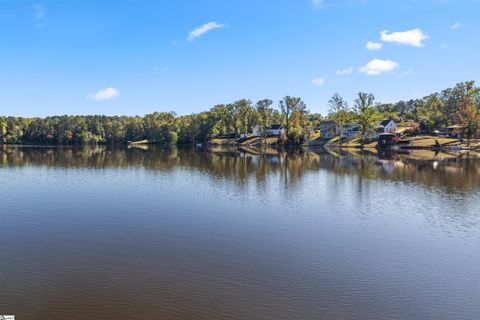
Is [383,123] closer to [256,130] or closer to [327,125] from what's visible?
[327,125]

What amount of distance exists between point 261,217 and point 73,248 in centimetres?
1390

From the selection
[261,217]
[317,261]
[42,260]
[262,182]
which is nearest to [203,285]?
[317,261]

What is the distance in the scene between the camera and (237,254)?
65.4 feet

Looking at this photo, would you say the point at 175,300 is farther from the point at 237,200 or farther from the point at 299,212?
the point at 237,200

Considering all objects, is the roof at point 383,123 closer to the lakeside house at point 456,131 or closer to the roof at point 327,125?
the roof at point 327,125

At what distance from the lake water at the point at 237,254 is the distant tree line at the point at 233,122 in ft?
355

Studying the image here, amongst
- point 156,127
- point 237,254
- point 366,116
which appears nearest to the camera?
point 237,254

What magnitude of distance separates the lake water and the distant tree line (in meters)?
108

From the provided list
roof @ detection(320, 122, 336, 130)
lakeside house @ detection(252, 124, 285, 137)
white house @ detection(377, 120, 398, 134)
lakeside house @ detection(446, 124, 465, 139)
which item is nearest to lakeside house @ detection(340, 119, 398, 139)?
white house @ detection(377, 120, 398, 134)

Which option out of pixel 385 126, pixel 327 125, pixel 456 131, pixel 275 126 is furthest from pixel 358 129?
pixel 275 126

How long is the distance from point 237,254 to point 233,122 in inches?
6191

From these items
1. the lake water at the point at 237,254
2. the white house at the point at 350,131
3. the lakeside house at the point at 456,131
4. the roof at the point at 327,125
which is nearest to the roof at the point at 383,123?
the white house at the point at 350,131

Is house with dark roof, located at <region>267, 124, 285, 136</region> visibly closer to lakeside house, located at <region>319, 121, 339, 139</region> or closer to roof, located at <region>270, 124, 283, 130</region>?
roof, located at <region>270, 124, 283, 130</region>

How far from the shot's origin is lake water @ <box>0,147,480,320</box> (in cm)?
1412
